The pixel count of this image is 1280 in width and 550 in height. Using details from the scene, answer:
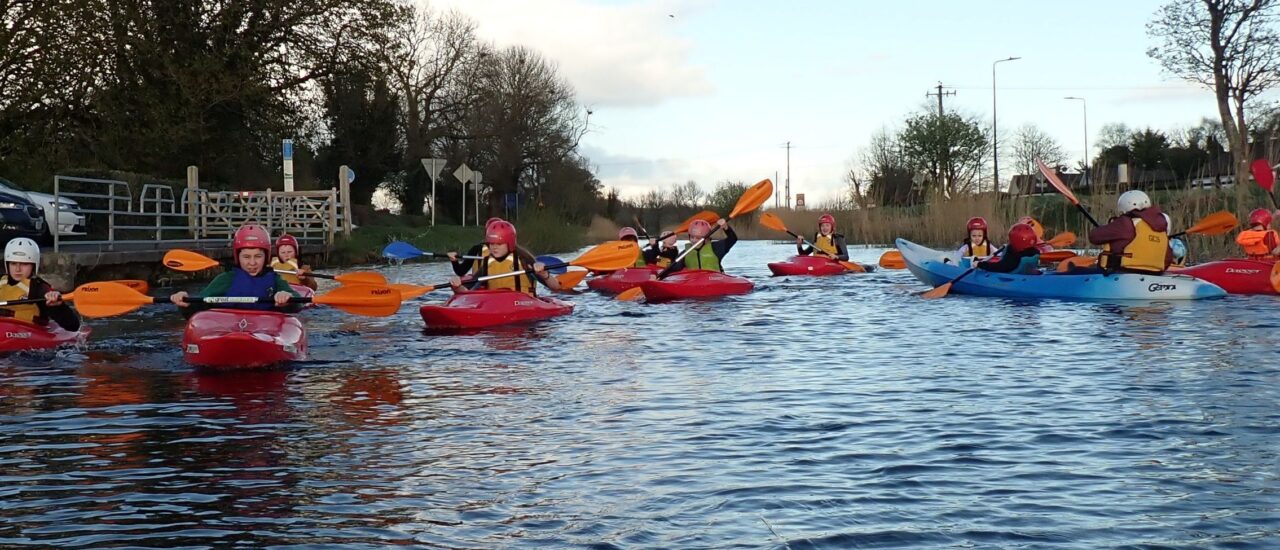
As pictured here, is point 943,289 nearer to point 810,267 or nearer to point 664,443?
point 810,267

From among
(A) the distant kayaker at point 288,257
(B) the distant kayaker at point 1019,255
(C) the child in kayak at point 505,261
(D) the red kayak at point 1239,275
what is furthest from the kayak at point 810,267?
(A) the distant kayaker at point 288,257

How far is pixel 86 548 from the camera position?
4766mm

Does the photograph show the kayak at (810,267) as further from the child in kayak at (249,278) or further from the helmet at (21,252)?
the helmet at (21,252)

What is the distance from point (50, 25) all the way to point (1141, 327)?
24.2 metres

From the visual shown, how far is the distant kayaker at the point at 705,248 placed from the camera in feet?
57.8

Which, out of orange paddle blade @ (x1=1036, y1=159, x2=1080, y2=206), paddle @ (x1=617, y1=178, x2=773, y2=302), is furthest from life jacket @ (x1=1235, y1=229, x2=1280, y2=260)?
paddle @ (x1=617, y1=178, x2=773, y2=302)

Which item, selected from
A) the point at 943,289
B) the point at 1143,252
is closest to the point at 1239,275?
the point at 1143,252

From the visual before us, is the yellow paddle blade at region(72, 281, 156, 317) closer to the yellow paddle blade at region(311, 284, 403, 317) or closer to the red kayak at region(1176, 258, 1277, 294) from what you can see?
the yellow paddle blade at region(311, 284, 403, 317)

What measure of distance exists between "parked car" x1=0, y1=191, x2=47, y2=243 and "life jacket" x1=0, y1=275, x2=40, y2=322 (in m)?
8.00

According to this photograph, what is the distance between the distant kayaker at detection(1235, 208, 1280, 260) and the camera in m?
17.0

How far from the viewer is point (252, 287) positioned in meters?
10.7

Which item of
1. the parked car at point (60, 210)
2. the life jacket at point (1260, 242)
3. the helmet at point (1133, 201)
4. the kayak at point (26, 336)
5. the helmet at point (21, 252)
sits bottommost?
the kayak at point (26, 336)

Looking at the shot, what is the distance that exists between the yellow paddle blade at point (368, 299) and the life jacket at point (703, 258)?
6855 mm

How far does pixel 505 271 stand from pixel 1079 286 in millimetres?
6903
